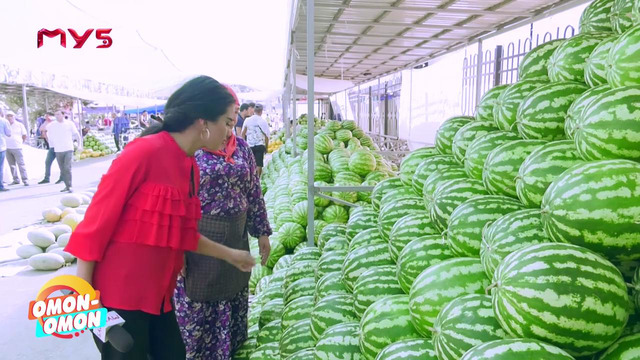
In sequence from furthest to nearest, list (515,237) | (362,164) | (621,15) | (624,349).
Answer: (362,164) < (621,15) < (515,237) < (624,349)

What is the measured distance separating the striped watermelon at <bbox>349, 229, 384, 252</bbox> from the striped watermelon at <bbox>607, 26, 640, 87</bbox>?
1.22m

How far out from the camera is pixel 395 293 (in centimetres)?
174

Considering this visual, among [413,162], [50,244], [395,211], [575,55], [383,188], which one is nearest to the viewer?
[575,55]

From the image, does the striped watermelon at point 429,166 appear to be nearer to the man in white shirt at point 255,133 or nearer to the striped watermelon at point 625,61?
the striped watermelon at point 625,61

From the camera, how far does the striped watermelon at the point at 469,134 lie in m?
1.88

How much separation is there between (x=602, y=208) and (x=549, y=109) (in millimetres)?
558

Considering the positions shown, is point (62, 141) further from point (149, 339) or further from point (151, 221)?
point (151, 221)

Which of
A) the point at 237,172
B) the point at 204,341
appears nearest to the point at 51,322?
the point at 204,341

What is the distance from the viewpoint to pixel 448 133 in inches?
86.3

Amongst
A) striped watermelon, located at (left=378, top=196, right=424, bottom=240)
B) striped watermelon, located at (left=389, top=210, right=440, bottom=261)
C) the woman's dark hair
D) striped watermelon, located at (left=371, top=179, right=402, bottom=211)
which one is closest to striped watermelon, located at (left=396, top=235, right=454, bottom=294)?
striped watermelon, located at (left=389, top=210, right=440, bottom=261)

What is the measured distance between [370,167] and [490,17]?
1912 millimetres

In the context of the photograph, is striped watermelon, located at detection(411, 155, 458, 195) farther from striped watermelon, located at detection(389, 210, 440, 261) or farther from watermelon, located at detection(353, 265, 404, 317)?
watermelon, located at detection(353, 265, 404, 317)

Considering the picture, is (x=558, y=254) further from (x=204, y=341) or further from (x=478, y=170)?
(x=204, y=341)

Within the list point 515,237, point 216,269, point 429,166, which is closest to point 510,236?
point 515,237
